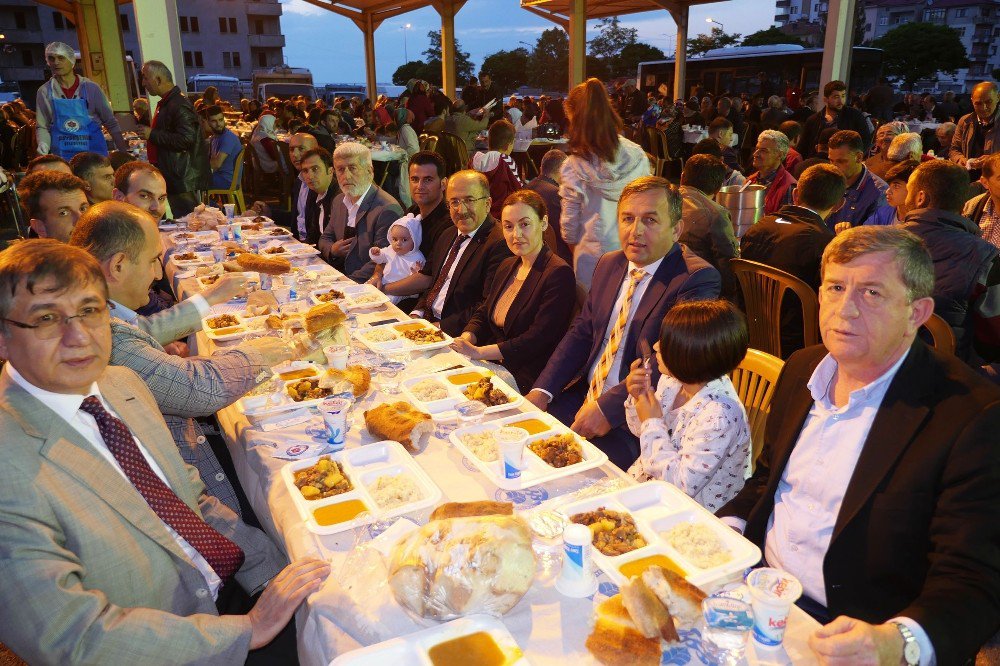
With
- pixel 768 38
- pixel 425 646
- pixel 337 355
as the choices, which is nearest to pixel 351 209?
pixel 337 355

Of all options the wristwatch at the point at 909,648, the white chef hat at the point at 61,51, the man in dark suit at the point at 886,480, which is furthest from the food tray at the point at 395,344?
the white chef hat at the point at 61,51

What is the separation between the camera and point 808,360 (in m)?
1.77

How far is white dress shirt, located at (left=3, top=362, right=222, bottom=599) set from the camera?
1.37 meters

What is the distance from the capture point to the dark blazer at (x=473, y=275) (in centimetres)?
371

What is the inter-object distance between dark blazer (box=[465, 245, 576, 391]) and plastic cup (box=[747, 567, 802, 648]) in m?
2.07

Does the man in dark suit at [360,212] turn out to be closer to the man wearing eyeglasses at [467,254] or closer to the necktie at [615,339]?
the man wearing eyeglasses at [467,254]

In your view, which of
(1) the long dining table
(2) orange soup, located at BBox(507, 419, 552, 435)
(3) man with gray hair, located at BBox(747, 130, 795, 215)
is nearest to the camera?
(1) the long dining table

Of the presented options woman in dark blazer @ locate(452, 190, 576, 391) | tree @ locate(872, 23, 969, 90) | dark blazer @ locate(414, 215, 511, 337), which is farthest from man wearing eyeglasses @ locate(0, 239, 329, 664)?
tree @ locate(872, 23, 969, 90)

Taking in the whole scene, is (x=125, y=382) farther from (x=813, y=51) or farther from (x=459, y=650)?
(x=813, y=51)

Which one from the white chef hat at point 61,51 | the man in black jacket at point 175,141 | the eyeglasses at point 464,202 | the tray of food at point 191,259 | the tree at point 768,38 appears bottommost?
the tray of food at point 191,259

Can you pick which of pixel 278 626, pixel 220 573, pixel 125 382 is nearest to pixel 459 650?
pixel 278 626

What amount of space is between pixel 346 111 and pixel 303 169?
926 centimetres

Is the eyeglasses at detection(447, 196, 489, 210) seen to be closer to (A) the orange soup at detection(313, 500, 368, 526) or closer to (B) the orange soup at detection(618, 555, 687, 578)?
(A) the orange soup at detection(313, 500, 368, 526)

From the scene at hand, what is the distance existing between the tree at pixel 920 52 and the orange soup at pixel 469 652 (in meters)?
44.7
